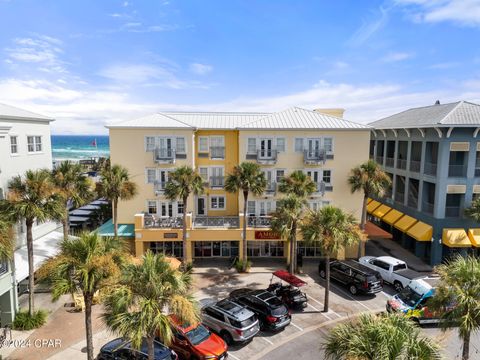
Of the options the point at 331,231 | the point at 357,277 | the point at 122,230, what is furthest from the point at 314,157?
the point at 122,230

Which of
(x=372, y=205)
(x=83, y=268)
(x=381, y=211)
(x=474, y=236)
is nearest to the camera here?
(x=83, y=268)

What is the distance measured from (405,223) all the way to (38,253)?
31536mm

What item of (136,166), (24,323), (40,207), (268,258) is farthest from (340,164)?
(24,323)

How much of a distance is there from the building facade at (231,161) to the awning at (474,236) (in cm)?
914

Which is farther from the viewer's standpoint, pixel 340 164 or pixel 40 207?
pixel 340 164

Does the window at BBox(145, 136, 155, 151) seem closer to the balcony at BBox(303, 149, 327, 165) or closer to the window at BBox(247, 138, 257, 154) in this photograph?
the window at BBox(247, 138, 257, 154)

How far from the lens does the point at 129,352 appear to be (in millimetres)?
14477

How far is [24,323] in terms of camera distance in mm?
18719

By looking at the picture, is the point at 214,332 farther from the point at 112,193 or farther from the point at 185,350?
the point at 112,193

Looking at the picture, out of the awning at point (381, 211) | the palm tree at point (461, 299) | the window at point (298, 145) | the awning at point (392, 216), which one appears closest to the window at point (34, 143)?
the window at point (298, 145)

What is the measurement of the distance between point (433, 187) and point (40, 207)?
102ft

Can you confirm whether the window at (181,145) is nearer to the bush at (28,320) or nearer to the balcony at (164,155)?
the balcony at (164,155)

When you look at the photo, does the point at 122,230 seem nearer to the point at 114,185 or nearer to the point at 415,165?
the point at 114,185

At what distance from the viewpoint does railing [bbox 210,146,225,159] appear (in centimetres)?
3181
